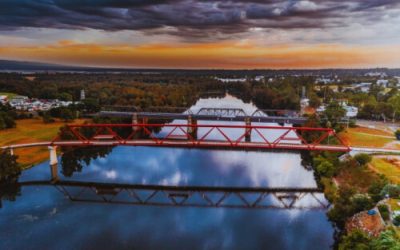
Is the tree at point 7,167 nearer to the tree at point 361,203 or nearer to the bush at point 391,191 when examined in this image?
the tree at point 361,203

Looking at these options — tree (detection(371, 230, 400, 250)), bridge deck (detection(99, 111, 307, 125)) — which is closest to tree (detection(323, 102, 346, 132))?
bridge deck (detection(99, 111, 307, 125))

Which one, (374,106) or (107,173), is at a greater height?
(374,106)

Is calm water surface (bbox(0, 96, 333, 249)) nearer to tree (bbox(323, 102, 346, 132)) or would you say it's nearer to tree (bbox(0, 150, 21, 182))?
tree (bbox(0, 150, 21, 182))

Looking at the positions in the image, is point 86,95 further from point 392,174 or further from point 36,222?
point 392,174

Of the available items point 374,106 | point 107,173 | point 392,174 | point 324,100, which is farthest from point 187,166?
point 324,100

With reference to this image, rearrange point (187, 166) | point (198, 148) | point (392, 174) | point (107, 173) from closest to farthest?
1. point (392, 174)
2. point (107, 173)
3. point (187, 166)
4. point (198, 148)

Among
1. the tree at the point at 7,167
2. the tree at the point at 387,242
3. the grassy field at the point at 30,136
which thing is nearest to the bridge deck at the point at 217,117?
the grassy field at the point at 30,136
